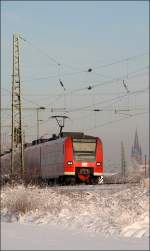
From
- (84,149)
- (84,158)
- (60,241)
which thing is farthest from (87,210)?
(84,149)

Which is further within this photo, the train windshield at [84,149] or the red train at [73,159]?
the train windshield at [84,149]

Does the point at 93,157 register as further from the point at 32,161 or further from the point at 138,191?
the point at 138,191

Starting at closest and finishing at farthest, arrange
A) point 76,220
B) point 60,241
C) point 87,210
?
point 60,241 < point 76,220 < point 87,210

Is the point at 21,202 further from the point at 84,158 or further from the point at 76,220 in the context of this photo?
the point at 84,158

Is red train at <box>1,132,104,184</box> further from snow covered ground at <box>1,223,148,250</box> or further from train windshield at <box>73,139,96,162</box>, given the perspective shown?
snow covered ground at <box>1,223,148,250</box>

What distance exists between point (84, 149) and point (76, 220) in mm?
18294

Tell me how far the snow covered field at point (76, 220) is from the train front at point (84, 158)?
1259 centimetres

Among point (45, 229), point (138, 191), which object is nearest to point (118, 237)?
point (45, 229)

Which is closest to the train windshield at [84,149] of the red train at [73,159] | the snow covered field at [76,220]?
the red train at [73,159]

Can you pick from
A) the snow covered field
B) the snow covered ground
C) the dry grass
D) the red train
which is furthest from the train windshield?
the snow covered ground

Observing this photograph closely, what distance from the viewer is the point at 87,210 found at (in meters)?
13.4

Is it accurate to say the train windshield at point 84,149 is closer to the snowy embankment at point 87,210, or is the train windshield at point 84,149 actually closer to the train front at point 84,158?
the train front at point 84,158

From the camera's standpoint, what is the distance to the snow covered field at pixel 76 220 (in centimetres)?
959

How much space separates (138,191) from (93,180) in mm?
16670
